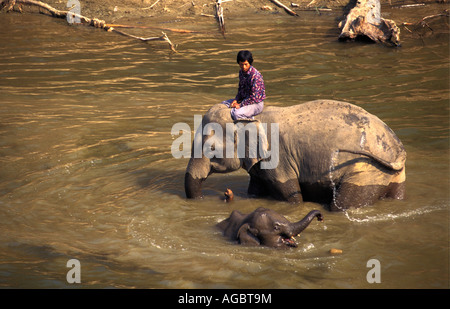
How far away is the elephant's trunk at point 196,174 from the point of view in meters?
8.30

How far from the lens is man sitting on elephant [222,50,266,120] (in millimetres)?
8203

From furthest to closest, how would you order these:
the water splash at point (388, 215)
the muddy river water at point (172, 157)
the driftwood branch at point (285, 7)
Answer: the driftwood branch at point (285, 7)
the water splash at point (388, 215)
the muddy river water at point (172, 157)

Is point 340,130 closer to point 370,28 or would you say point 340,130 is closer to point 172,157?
point 172,157

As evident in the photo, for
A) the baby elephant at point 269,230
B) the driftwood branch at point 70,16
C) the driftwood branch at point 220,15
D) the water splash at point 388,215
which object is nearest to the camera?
the baby elephant at point 269,230

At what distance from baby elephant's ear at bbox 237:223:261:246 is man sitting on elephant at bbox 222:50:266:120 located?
1.80 metres

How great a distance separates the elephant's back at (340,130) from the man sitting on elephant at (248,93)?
30 cm

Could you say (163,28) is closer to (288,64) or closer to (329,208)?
(288,64)

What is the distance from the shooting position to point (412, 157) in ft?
32.3

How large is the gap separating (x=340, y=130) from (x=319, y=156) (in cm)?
43

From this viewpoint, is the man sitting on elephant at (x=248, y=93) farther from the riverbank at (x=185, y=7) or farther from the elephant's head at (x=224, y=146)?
the riverbank at (x=185, y=7)

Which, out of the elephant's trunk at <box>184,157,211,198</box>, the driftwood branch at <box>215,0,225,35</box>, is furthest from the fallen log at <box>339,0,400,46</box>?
the elephant's trunk at <box>184,157,211,198</box>

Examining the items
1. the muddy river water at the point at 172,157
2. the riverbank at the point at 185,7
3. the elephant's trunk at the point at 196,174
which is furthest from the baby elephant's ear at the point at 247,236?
the riverbank at the point at 185,7

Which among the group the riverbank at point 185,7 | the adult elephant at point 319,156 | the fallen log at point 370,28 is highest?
the riverbank at point 185,7

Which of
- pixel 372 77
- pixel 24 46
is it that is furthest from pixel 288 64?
pixel 24 46
